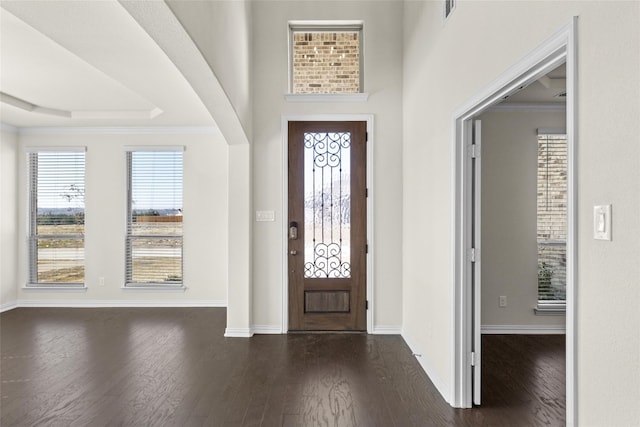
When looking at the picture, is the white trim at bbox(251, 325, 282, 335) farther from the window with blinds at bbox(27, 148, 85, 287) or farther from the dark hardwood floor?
the window with blinds at bbox(27, 148, 85, 287)

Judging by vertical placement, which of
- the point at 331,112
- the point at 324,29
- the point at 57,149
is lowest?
the point at 57,149

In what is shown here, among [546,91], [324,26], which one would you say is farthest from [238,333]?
[546,91]

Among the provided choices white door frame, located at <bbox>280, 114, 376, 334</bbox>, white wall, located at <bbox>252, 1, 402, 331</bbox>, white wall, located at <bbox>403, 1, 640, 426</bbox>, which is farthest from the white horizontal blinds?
white wall, located at <bbox>403, 1, 640, 426</bbox>

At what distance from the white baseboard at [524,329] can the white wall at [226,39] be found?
3578 mm

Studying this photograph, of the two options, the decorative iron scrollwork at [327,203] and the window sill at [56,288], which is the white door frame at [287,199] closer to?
the decorative iron scrollwork at [327,203]

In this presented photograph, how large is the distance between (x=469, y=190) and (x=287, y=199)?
220 cm

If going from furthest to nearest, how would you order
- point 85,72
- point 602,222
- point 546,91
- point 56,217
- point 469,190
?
1. point 56,217
2. point 546,91
3. point 85,72
4. point 469,190
5. point 602,222

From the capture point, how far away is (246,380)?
310 centimetres

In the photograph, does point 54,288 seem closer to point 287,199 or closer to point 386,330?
point 287,199

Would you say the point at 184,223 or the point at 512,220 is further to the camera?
the point at 184,223

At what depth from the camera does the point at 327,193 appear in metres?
4.34

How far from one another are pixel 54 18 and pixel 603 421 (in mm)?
3006

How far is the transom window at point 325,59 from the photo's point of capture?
4.43m

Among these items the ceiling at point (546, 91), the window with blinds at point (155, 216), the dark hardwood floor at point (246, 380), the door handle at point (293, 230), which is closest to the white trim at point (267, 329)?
the dark hardwood floor at point (246, 380)
